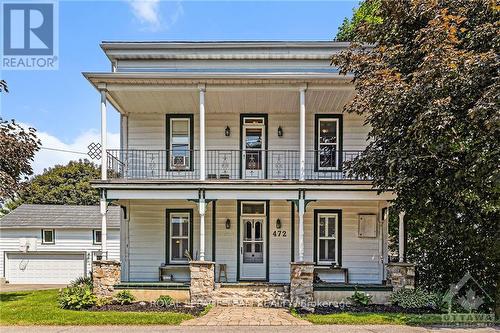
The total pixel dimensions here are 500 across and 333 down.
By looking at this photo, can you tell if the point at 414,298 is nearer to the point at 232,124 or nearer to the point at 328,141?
the point at 328,141

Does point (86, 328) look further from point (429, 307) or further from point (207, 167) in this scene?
point (429, 307)

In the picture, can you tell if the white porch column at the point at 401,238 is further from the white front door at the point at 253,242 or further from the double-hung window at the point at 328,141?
the white front door at the point at 253,242

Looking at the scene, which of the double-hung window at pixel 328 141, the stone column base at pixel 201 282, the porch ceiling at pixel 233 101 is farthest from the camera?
Result: the double-hung window at pixel 328 141

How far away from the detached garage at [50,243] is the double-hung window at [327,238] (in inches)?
514

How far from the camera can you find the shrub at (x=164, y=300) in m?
10.8

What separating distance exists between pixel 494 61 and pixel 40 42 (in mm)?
11617

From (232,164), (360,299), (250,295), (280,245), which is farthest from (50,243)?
(360,299)

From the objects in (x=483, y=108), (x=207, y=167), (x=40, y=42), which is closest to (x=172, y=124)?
(x=207, y=167)

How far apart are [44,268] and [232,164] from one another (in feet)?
51.7

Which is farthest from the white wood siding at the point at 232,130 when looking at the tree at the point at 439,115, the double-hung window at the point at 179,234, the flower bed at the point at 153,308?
the flower bed at the point at 153,308

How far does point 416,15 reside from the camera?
365 inches

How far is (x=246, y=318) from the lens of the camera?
9516mm

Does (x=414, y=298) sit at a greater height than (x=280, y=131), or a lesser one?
lesser

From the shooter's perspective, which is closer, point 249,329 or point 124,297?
point 249,329
